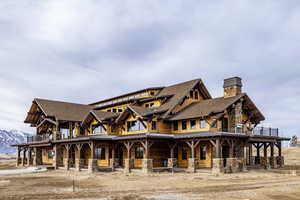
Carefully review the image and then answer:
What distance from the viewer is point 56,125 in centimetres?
4147

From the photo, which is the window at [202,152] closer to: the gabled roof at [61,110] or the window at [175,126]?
the window at [175,126]

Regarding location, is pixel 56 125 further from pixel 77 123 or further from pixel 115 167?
pixel 115 167

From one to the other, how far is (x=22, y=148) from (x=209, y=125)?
30644 millimetres

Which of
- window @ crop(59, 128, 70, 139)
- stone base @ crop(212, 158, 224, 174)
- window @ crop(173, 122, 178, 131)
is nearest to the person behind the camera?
stone base @ crop(212, 158, 224, 174)

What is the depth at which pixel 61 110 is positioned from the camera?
44.5m

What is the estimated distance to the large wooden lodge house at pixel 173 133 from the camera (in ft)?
98.9

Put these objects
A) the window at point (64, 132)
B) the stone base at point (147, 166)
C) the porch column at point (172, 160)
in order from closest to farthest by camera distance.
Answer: the stone base at point (147, 166)
the porch column at point (172, 160)
the window at point (64, 132)

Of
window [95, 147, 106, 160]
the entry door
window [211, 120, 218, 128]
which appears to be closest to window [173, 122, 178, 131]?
window [211, 120, 218, 128]

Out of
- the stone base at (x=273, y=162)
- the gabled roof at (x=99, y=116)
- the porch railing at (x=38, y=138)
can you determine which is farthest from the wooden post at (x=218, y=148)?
the porch railing at (x=38, y=138)

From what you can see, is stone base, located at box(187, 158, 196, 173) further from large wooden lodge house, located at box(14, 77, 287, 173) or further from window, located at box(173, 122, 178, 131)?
window, located at box(173, 122, 178, 131)

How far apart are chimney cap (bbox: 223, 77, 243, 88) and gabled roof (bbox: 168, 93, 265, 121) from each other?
1.52 m

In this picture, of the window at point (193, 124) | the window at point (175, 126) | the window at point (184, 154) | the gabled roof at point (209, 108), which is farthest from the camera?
the window at point (175, 126)

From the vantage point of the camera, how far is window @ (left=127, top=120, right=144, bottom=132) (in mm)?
34644

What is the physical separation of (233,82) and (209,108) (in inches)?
166
